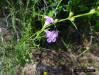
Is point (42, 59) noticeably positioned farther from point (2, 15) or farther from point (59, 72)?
point (2, 15)

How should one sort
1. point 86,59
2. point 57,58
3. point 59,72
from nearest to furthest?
point 59,72 < point 57,58 < point 86,59

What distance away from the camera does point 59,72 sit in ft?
6.74

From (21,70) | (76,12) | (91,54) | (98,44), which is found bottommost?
(21,70)

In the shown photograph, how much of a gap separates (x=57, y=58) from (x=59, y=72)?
0.78ft

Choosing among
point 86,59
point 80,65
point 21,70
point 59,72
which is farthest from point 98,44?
point 21,70

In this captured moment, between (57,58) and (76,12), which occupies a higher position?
(76,12)

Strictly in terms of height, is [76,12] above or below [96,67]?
above

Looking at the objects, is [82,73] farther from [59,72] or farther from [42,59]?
[42,59]

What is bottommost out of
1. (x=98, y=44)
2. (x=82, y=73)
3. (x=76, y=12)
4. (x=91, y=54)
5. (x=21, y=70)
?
(x=82, y=73)

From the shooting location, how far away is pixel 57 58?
2.20 metres

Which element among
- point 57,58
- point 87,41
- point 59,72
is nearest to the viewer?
point 59,72

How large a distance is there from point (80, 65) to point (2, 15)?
1.48m

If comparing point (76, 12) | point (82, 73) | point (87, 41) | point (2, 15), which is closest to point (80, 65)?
point (82, 73)

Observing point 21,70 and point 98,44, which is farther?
point 98,44
